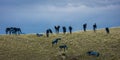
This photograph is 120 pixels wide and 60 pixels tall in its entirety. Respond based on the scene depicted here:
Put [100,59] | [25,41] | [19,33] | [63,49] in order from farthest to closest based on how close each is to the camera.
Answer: [19,33] → [25,41] → [63,49] → [100,59]

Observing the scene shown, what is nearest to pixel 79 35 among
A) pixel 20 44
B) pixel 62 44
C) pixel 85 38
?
pixel 85 38

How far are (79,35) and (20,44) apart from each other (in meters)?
14.4

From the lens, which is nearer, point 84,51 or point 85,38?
point 84,51

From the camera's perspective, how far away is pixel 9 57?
220 feet

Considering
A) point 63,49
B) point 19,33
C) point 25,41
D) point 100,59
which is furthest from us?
point 19,33

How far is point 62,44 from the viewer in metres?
74.8

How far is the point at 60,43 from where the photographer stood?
75438 mm

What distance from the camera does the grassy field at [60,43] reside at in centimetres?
6706

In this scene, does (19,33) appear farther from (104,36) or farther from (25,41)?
(104,36)

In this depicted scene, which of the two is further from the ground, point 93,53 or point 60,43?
point 60,43

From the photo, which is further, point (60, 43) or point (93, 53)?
point (60, 43)

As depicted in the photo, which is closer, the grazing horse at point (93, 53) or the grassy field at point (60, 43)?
the grassy field at point (60, 43)

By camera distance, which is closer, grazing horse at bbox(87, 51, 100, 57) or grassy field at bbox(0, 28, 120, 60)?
grassy field at bbox(0, 28, 120, 60)

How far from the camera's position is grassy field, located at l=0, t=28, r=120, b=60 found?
6706cm
